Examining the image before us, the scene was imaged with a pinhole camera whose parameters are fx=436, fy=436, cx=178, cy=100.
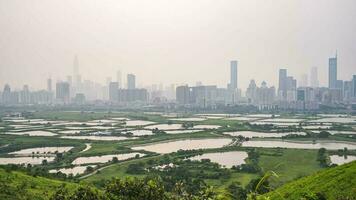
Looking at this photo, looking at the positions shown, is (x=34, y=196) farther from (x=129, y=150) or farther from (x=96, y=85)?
(x=96, y=85)

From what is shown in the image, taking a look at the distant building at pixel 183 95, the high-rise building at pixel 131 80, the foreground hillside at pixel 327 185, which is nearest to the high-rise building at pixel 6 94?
the high-rise building at pixel 131 80

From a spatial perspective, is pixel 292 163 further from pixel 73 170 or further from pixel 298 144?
pixel 73 170

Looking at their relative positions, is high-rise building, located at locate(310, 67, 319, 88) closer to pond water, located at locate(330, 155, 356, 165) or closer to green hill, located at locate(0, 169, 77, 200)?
pond water, located at locate(330, 155, 356, 165)

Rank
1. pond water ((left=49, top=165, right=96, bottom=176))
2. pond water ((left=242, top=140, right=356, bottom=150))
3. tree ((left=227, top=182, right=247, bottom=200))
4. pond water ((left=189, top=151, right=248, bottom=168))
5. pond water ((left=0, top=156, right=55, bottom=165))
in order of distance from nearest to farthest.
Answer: tree ((left=227, top=182, right=247, bottom=200))
pond water ((left=49, top=165, right=96, bottom=176))
pond water ((left=189, top=151, right=248, bottom=168))
pond water ((left=0, top=156, right=55, bottom=165))
pond water ((left=242, top=140, right=356, bottom=150))

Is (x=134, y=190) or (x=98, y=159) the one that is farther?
(x=98, y=159)

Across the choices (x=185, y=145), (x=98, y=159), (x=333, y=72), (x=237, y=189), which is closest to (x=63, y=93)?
(x=333, y=72)

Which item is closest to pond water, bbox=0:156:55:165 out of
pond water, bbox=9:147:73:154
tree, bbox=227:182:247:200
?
pond water, bbox=9:147:73:154

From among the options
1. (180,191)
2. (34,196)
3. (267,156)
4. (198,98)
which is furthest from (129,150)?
(198,98)
